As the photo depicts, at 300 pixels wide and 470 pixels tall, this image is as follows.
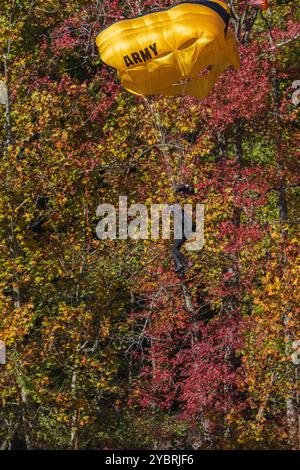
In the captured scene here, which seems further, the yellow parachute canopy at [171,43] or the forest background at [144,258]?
the forest background at [144,258]

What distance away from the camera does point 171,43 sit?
75.9ft

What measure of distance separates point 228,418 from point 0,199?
8.16 m

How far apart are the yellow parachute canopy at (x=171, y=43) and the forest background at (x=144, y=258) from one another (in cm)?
382

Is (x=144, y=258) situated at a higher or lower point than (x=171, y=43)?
lower

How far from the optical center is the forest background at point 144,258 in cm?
2427

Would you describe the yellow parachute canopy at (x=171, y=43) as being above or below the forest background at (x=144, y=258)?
above

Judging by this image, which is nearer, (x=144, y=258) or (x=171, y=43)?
(x=171, y=43)

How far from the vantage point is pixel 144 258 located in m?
27.7

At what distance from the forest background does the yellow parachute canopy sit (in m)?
3.82

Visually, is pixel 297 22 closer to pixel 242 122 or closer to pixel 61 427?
pixel 242 122

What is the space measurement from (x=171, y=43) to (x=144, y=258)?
23.4 ft

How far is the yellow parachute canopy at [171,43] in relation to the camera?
74.7 ft

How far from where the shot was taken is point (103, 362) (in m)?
25.7
